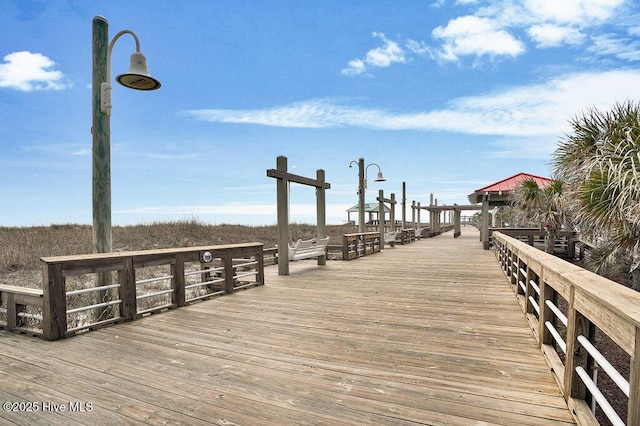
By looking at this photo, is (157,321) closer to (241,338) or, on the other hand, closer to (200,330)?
(200,330)

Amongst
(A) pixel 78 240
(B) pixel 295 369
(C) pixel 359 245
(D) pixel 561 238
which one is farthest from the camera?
(A) pixel 78 240

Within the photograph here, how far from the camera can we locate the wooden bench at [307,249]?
7.75 metres

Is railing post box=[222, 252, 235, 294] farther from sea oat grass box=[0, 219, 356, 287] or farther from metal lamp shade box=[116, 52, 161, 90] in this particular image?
sea oat grass box=[0, 219, 356, 287]

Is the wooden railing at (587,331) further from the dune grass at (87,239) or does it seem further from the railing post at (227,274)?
the dune grass at (87,239)

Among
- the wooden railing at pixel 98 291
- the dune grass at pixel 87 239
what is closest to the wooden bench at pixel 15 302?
the wooden railing at pixel 98 291

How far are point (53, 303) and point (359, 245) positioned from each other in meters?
8.94

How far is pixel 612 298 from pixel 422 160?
28.1 meters

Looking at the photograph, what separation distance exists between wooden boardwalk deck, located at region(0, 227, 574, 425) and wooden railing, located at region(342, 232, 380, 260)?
5.56 m

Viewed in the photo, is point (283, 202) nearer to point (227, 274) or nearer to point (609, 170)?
point (227, 274)

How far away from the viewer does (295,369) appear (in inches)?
105

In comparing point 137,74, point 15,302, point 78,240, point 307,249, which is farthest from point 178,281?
point 78,240

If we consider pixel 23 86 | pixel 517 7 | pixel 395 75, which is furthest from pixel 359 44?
pixel 23 86

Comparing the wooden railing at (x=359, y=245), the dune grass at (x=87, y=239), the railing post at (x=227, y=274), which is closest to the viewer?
the railing post at (x=227, y=274)

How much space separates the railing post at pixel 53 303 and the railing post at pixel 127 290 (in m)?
0.62
